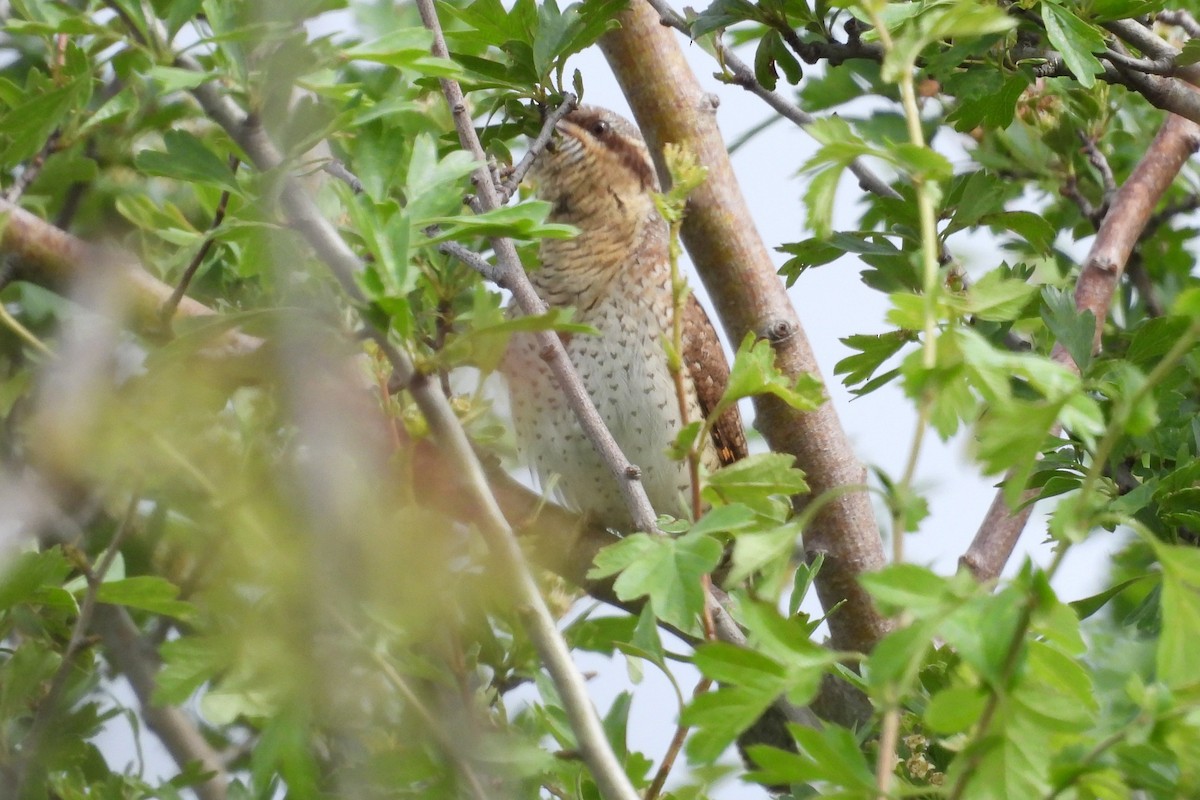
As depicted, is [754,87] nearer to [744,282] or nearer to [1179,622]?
[744,282]

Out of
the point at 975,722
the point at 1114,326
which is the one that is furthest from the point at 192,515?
the point at 1114,326

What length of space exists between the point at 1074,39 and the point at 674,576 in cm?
66

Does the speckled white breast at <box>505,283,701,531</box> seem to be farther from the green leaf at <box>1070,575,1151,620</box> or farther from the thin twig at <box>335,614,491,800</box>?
the thin twig at <box>335,614,491,800</box>

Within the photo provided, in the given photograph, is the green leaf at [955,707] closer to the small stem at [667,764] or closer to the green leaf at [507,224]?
the small stem at [667,764]

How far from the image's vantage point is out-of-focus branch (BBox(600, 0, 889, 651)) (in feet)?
5.94

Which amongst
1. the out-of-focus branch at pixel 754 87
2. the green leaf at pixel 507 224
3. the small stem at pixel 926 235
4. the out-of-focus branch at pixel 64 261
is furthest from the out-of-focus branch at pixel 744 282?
the small stem at pixel 926 235

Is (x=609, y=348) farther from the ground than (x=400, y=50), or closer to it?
closer to it

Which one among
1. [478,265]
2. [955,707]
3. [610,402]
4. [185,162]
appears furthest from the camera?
[610,402]

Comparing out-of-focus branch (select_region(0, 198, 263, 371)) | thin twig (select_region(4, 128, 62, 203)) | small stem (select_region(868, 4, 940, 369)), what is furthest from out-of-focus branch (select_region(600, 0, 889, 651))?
small stem (select_region(868, 4, 940, 369))

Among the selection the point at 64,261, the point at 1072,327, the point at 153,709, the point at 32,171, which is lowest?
the point at 153,709

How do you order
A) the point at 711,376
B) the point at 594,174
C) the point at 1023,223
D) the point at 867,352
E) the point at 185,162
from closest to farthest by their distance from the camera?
the point at 185,162 < the point at 867,352 < the point at 1023,223 < the point at 711,376 < the point at 594,174

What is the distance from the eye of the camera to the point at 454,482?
913 millimetres

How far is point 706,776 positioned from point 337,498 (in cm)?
53

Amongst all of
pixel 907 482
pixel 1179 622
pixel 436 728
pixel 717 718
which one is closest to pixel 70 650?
pixel 436 728
